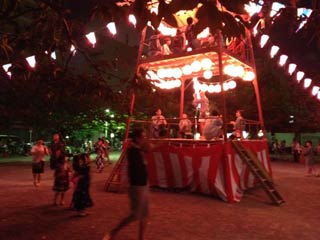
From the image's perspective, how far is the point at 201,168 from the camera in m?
11.5

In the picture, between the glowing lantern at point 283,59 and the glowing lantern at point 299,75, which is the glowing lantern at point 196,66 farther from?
the glowing lantern at point 299,75

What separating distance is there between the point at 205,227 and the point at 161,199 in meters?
3.35

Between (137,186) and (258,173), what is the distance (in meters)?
6.11

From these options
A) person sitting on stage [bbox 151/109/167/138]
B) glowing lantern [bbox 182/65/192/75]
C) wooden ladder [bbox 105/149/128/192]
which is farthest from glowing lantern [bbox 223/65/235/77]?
wooden ladder [bbox 105/149/128/192]

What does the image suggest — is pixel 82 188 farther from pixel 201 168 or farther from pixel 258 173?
pixel 258 173

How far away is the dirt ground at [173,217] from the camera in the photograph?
7195 millimetres

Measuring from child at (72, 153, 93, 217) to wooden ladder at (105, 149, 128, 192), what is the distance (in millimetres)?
3644

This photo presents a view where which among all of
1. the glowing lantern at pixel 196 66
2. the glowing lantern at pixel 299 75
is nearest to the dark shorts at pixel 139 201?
the glowing lantern at pixel 196 66

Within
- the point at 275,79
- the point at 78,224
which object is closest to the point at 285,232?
the point at 78,224

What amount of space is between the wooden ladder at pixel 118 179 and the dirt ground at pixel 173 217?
372 mm

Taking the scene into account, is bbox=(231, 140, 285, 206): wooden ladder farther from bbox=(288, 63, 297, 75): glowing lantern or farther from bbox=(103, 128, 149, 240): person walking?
bbox=(288, 63, 297, 75): glowing lantern

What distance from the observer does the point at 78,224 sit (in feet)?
25.6

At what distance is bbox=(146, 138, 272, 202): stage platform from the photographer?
1104cm

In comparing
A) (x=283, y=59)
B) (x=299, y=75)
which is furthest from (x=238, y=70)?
(x=299, y=75)
